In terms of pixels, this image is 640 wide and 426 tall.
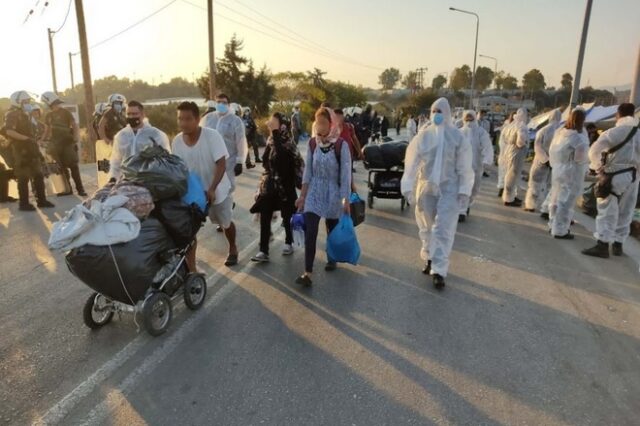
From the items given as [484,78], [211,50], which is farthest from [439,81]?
[211,50]

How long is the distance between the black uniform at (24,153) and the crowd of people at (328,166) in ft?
0.06

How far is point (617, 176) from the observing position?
6.40m

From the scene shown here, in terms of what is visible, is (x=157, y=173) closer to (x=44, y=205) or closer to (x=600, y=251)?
(x=600, y=251)

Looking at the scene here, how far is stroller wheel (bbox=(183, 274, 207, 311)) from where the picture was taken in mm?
4422

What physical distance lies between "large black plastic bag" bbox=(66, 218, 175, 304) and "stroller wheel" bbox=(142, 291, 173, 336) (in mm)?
107

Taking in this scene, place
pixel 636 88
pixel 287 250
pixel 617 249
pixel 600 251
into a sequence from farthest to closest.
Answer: pixel 636 88, pixel 617 249, pixel 600 251, pixel 287 250

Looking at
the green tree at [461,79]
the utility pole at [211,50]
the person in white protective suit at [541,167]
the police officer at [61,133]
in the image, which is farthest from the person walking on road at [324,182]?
the green tree at [461,79]

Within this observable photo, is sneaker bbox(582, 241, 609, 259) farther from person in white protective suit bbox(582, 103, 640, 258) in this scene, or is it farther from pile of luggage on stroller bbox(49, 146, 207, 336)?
pile of luggage on stroller bbox(49, 146, 207, 336)

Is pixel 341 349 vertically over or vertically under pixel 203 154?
under

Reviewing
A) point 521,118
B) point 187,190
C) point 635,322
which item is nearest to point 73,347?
point 187,190

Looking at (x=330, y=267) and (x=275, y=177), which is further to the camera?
(x=275, y=177)

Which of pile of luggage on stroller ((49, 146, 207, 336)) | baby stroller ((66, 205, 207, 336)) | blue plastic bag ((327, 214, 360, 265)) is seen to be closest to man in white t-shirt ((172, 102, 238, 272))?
pile of luggage on stroller ((49, 146, 207, 336))

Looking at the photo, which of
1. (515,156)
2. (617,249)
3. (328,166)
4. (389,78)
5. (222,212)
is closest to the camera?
(328,166)

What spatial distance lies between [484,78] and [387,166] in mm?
125466
